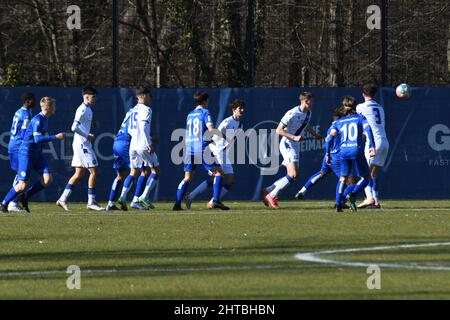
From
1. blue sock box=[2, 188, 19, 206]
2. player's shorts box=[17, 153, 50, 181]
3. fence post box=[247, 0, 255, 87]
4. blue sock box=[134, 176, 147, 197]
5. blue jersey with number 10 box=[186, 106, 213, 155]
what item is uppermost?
fence post box=[247, 0, 255, 87]

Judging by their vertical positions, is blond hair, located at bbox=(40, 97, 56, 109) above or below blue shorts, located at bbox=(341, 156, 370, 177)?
above

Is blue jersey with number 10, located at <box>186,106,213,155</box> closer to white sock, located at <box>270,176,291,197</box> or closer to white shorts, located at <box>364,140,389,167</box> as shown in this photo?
white sock, located at <box>270,176,291,197</box>

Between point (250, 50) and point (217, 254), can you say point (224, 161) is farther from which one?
point (217, 254)

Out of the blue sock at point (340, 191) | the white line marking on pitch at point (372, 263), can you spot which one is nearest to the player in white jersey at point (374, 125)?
the blue sock at point (340, 191)

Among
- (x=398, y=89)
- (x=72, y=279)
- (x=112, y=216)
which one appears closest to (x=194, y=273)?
(x=72, y=279)

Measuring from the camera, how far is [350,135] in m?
21.9

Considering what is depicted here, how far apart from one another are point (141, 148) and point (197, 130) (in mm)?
1118

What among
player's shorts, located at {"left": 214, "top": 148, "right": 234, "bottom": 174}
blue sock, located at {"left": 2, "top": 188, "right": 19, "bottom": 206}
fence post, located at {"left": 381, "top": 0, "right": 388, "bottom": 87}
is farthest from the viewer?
fence post, located at {"left": 381, "top": 0, "right": 388, "bottom": 87}

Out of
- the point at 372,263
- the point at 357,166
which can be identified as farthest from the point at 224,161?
the point at 372,263

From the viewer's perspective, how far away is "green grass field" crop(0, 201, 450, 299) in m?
11.3

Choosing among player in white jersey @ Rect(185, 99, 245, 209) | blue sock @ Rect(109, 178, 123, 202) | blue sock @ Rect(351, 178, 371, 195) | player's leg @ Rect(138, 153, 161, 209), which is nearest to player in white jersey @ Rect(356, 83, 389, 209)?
blue sock @ Rect(351, 178, 371, 195)

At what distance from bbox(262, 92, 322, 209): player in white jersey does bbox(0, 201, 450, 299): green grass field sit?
4.36 ft

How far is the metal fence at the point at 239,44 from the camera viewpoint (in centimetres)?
2923
